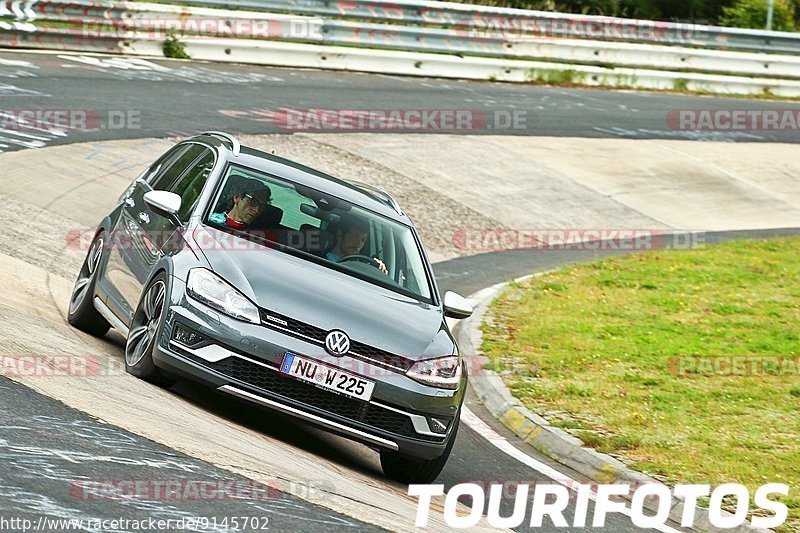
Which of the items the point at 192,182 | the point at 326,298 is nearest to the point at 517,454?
the point at 326,298

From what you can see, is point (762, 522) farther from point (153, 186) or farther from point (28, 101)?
point (28, 101)

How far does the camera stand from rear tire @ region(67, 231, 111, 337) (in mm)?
9867

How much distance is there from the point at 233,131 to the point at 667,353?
8.95m

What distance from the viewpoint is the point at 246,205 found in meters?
8.93

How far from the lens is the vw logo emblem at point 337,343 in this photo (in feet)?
25.0

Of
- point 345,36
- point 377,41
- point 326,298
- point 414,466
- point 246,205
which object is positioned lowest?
point 414,466

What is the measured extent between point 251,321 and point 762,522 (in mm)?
3371

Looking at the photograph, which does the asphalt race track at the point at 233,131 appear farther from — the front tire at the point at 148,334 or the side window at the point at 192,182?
the side window at the point at 192,182

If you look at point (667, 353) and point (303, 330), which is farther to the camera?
point (667, 353)

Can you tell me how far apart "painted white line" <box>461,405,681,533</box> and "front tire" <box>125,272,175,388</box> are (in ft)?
8.95

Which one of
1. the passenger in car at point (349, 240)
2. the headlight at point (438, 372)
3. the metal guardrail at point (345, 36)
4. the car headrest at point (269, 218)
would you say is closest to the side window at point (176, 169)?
A: the car headrest at point (269, 218)

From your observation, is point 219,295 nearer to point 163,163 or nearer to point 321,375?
point 321,375

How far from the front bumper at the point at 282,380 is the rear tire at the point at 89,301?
2.20 m

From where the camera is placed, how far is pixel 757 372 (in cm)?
1205
